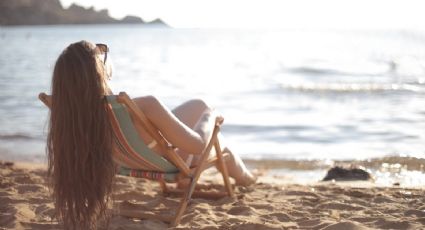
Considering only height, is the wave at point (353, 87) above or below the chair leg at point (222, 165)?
above

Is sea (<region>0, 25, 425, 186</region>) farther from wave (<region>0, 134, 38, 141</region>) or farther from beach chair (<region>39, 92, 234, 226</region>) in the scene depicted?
beach chair (<region>39, 92, 234, 226</region>)

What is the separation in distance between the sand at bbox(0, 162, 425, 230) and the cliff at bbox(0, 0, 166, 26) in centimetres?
9670

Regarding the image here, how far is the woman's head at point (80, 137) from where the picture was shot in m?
3.00

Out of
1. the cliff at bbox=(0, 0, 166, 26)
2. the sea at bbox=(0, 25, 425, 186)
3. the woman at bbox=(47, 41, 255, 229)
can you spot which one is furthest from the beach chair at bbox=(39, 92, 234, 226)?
the cliff at bbox=(0, 0, 166, 26)

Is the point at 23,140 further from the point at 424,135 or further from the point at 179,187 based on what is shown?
the point at 424,135

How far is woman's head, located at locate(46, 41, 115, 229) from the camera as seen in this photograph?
118 inches

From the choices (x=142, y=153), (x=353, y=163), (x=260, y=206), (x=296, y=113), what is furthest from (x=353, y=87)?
(x=142, y=153)

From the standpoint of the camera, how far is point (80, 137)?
3088 mm

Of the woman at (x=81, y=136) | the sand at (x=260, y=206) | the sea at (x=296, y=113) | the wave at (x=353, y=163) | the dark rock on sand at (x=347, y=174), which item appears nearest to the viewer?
the woman at (x=81, y=136)

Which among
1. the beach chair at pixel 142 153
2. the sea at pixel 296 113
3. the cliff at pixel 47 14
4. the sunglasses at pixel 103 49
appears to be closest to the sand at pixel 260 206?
the beach chair at pixel 142 153

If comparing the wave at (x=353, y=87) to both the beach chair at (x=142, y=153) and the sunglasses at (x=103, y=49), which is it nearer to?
the beach chair at (x=142, y=153)

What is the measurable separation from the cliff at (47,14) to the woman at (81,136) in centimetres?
9815

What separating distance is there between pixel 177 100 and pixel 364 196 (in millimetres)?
10503

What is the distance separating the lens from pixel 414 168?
6434 mm
